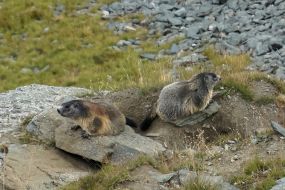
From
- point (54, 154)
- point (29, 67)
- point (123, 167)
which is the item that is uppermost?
point (123, 167)

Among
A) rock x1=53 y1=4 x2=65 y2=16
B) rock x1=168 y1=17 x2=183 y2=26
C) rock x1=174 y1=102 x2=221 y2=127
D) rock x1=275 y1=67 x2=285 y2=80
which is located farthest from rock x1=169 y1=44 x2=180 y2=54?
rock x1=174 y1=102 x2=221 y2=127

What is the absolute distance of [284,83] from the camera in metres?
15.0

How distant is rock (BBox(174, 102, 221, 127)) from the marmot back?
146 cm

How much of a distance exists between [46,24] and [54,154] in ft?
50.2

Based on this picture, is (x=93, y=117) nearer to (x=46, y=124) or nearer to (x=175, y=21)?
(x=46, y=124)

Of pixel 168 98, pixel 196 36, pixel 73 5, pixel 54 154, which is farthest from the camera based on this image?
pixel 73 5

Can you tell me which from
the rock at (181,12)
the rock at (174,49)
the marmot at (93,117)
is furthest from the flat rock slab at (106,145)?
the rock at (181,12)

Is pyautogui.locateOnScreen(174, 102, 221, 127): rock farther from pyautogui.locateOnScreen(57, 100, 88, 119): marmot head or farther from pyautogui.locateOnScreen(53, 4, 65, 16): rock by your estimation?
pyautogui.locateOnScreen(53, 4, 65, 16): rock

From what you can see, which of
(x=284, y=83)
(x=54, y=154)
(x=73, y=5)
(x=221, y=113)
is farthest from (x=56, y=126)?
(x=73, y=5)

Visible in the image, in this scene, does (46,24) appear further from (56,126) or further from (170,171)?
(170,171)

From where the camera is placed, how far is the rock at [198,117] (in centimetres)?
1349

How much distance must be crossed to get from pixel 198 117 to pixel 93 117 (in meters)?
2.50

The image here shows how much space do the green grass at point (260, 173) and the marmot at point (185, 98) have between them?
3.74 metres

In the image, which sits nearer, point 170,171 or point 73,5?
point 170,171
